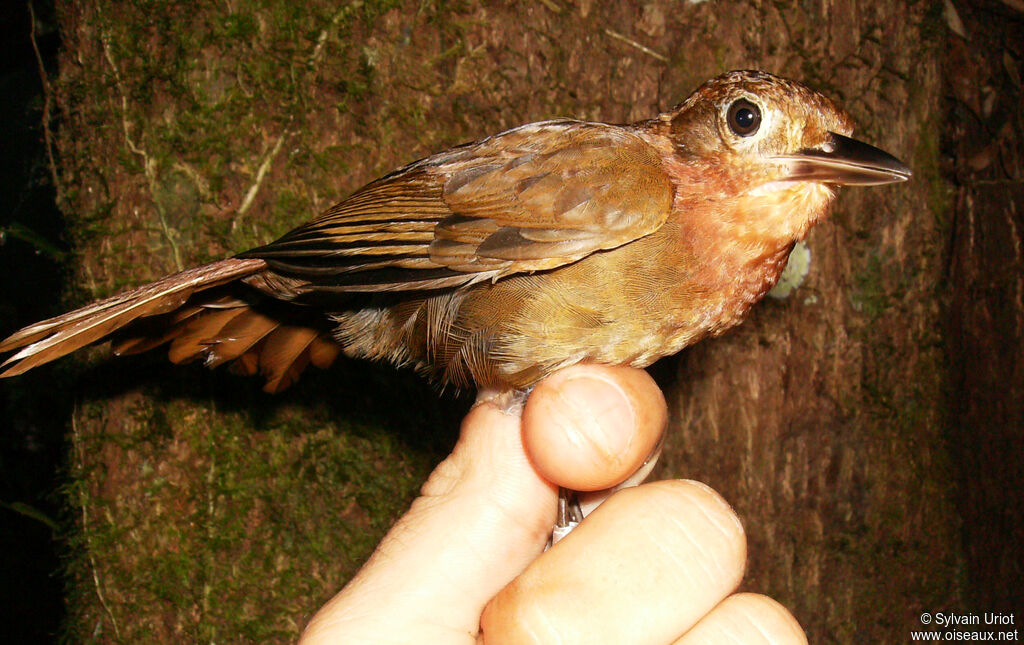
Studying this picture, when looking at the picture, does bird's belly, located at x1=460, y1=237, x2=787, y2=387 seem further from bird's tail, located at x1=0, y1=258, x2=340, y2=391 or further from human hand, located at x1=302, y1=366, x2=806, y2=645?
bird's tail, located at x1=0, y1=258, x2=340, y2=391

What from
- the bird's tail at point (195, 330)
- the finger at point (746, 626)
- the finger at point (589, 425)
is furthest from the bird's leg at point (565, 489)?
the bird's tail at point (195, 330)

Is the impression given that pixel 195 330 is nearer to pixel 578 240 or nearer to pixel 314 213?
pixel 314 213

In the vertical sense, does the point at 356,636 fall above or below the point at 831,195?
below

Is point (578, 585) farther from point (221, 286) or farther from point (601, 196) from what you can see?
point (221, 286)

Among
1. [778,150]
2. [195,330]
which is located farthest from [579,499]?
[195,330]

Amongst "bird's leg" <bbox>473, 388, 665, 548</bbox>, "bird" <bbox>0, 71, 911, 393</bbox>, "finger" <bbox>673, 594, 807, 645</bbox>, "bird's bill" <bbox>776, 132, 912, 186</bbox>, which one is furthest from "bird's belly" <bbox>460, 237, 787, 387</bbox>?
"finger" <bbox>673, 594, 807, 645</bbox>

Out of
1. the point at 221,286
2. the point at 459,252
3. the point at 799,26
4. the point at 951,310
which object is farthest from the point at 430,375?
the point at 951,310

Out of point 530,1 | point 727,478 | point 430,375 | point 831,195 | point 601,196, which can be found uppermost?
point 530,1

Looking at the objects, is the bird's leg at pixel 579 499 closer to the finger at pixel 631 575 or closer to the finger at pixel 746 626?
the finger at pixel 631 575
